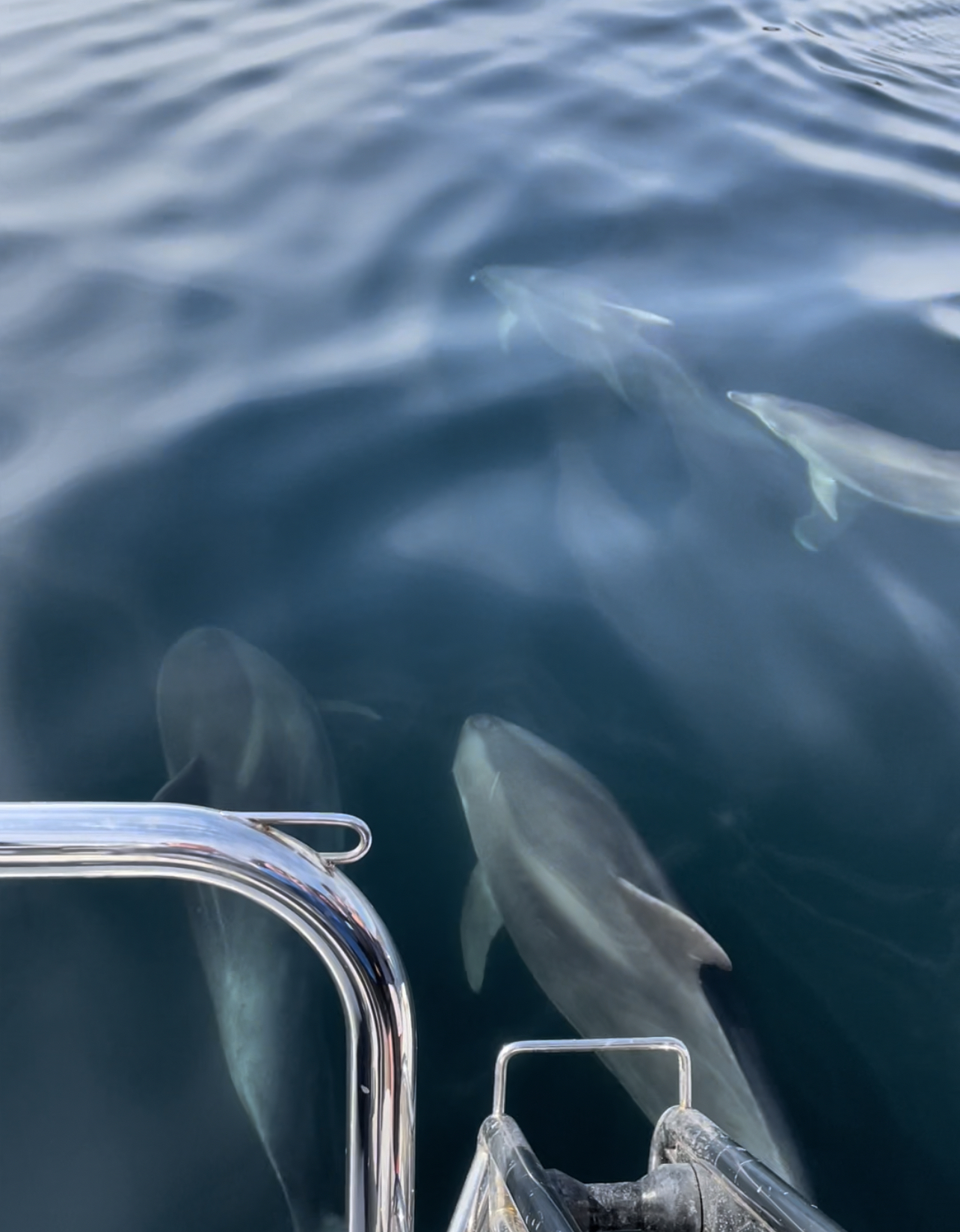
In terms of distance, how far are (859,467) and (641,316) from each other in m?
2.02

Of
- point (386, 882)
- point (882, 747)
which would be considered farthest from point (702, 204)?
point (386, 882)

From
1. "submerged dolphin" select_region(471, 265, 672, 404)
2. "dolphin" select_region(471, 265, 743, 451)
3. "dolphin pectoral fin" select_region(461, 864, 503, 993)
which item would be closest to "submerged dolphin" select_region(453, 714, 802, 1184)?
"dolphin pectoral fin" select_region(461, 864, 503, 993)

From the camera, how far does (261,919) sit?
152 inches

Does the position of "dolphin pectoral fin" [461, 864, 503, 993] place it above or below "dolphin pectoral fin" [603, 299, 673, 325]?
below

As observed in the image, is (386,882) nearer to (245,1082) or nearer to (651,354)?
(245,1082)

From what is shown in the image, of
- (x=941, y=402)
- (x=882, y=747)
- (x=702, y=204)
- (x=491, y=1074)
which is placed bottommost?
(x=491, y=1074)

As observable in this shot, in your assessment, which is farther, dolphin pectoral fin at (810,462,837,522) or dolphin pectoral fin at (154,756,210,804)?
dolphin pectoral fin at (810,462,837,522)

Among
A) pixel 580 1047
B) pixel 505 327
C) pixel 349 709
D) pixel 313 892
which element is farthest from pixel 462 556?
pixel 313 892

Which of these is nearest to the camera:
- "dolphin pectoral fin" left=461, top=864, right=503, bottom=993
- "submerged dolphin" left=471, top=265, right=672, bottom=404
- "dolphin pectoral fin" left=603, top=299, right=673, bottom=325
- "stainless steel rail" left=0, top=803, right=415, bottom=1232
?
"stainless steel rail" left=0, top=803, right=415, bottom=1232

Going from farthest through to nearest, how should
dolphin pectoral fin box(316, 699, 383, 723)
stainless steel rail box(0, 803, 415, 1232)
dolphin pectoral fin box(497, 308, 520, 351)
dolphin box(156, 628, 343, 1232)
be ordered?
1. dolphin pectoral fin box(497, 308, 520, 351)
2. dolphin pectoral fin box(316, 699, 383, 723)
3. dolphin box(156, 628, 343, 1232)
4. stainless steel rail box(0, 803, 415, 1232)

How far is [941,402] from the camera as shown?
6.77m

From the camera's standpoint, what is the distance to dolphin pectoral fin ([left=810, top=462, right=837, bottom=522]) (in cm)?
609

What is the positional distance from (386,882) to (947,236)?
286 inches

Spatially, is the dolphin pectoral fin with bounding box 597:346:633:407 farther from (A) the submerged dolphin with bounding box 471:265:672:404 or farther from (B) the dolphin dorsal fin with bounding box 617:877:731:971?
(B) the dolphin dorsal fin with bounding box 617:877:731:971
